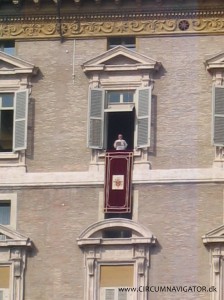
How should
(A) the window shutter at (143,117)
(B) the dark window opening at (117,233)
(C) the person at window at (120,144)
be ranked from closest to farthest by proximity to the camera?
(B) the dark window opening at (117,233) → (A) the window shutter at (143,117) → (C) the person at window at (120,144)

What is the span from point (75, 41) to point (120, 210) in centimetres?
573

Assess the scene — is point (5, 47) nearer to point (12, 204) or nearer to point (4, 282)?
point (12, 204)

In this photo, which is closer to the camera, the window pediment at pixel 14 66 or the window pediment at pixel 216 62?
the window pediment at pixel 216 62

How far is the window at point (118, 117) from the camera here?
63.2 m

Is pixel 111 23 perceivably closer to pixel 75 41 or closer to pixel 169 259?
pixel 75 41

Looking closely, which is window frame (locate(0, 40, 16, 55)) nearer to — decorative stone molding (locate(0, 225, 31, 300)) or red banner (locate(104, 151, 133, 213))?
red banner (locate(104, 151, 133, 213))

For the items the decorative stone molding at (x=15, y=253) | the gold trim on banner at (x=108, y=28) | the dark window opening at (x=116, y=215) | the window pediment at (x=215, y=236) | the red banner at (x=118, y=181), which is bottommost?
the decorative stone molding at (x=15, y=253)

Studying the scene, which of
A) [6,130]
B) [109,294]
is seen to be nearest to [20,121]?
[6,130]

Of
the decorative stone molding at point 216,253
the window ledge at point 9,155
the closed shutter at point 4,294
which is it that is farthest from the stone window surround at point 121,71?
the closed shutter at point 4,294

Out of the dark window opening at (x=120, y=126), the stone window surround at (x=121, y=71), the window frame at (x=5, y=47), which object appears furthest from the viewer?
the window frame at (x=5, y=47)

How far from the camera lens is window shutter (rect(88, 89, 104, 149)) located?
63.2 meters

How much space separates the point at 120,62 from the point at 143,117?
1.96 m

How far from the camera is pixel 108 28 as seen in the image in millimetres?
64562

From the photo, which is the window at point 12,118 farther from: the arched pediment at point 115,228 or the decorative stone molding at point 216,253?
the decorative stone molding at point 216,253
